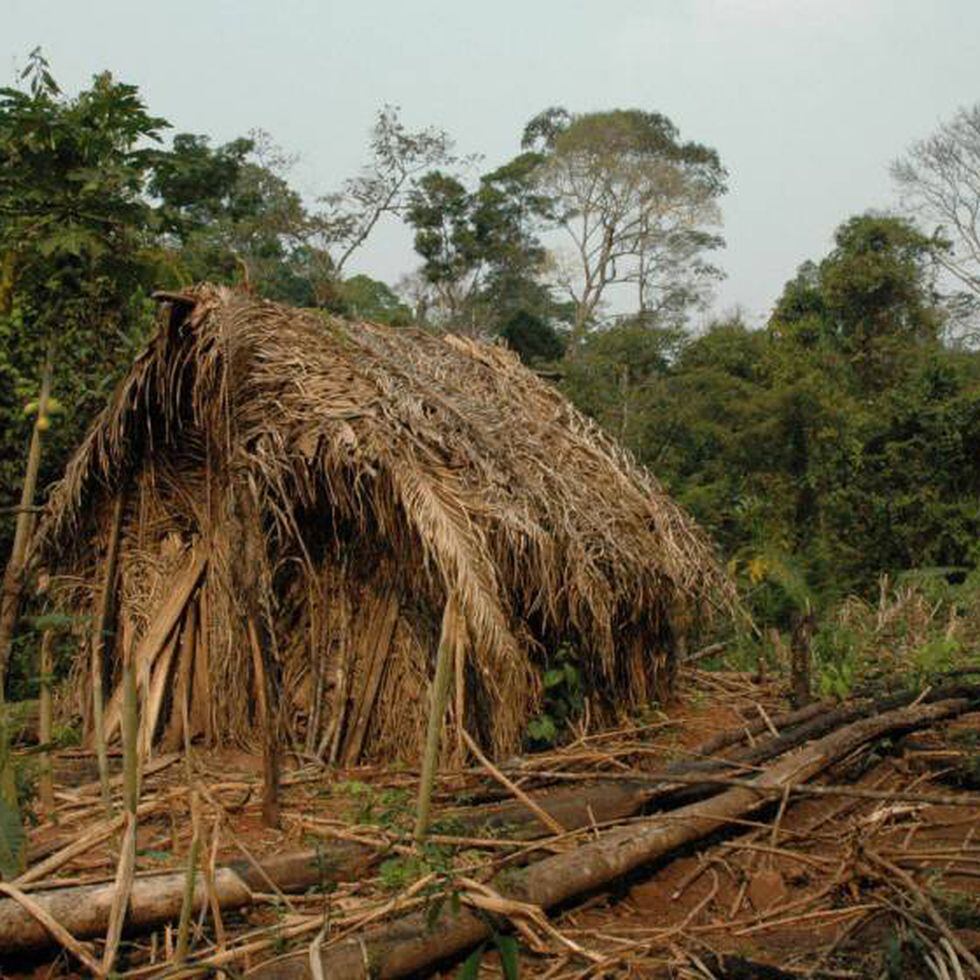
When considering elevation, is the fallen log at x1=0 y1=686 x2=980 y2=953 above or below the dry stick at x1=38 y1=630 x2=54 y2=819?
below

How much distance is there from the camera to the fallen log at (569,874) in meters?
3.35

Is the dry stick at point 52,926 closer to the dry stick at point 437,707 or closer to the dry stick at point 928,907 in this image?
the dry stick at point 437,707

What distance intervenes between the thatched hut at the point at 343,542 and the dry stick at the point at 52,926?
2098 millimetres

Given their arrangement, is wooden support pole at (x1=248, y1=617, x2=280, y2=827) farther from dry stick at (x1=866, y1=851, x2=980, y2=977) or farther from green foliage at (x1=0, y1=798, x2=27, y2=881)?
dry stick at (x1=866, y1=851, x2=980, y2=977)

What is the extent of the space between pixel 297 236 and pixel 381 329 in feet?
56.1

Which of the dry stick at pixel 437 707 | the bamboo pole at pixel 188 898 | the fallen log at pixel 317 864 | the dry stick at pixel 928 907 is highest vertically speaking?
the dry stick at pixel 437 707

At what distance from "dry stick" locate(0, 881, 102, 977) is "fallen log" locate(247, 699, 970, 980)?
45 centimetres

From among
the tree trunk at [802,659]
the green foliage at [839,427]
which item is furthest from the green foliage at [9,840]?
the green foliage at [839,427]

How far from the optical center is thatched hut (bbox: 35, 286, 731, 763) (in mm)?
6148

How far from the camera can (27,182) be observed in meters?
4.74

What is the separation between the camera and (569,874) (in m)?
4.15

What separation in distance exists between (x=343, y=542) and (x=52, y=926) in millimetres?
3853

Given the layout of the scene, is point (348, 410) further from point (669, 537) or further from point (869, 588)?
point (869, 588)

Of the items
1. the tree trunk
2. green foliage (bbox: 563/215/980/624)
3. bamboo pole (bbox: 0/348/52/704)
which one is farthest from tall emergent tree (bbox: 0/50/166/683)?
green foliage (bbox: 563/215/980/624)
